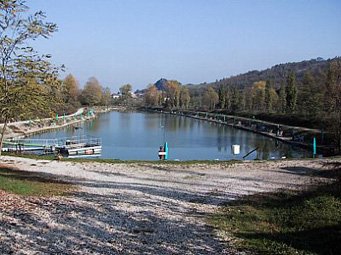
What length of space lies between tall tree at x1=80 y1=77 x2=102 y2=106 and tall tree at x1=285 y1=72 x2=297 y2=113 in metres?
72.6

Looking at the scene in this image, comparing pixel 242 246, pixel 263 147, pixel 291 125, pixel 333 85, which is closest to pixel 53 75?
pixel 242 246

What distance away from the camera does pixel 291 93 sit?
196 feet

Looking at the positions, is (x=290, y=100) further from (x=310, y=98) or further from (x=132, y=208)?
(x=132, y=208)

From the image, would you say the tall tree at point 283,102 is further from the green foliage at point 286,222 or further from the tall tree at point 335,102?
the green foliage at point 286,222

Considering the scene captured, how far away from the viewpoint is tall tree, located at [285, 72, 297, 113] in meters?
58.8

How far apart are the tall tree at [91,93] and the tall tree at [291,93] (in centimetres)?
7265

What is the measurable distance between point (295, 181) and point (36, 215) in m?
10.1

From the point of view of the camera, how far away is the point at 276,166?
63.4 ft

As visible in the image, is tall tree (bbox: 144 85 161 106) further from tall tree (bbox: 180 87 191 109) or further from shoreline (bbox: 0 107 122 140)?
shoreline (bbox: 0 107 122 140)

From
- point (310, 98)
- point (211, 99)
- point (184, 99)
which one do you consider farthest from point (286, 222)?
point (184, 99)

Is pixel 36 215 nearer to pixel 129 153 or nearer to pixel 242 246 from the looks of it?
pixel 242 246

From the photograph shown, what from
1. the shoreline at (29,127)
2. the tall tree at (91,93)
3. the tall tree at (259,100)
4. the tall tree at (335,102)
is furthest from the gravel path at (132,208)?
the tall tree at (91,93)

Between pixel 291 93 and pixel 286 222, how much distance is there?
2097 inches

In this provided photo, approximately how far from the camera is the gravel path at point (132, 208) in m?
7.21
